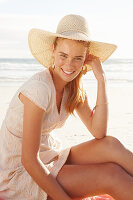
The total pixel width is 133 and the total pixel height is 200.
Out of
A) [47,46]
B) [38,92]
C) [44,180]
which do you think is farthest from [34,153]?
[47,46]

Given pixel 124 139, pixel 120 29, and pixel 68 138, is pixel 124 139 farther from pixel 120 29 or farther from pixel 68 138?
pixel 120 29

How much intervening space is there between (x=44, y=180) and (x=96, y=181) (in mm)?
388

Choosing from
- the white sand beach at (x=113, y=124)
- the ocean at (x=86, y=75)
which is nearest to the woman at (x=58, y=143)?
the white sand beach at (x=113, y=124)

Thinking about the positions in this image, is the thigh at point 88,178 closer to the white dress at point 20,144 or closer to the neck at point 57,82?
the white dress at point 20,144

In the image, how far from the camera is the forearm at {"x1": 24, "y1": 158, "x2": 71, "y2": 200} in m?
2.49

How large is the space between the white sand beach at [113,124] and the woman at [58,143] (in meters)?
1.38

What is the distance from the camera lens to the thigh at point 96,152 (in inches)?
109

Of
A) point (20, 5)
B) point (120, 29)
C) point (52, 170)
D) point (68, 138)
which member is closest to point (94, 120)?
point (52, 170)

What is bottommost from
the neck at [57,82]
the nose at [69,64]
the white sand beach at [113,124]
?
the white sand beach at [113,124]

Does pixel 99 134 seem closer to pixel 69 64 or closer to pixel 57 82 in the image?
pixel 57 82

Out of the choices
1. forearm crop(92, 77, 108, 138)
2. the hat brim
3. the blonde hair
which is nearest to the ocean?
the hat brim

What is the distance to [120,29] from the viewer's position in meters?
38.9

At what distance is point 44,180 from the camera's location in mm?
2504

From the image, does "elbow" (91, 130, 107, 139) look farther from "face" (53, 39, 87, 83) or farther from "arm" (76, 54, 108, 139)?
"face" (53, 39, 87, 83)
